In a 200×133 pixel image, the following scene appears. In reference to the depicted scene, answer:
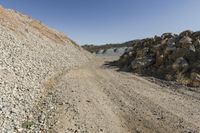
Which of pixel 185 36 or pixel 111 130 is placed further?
pixel 185 36

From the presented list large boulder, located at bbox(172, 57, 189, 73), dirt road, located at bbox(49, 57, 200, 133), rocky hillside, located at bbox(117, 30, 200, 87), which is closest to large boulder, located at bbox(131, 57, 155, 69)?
rocky hillside, located at bbox(117, 30, 200, 87)

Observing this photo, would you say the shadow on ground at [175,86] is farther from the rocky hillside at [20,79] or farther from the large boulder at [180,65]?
the rocky hillside at [20,79]

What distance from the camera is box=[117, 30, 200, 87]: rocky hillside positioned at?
36094mm

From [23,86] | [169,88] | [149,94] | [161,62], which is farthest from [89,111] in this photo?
[161,62]

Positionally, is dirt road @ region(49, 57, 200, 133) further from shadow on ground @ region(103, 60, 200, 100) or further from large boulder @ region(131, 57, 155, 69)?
large boulder @ region(131, 57, 155, 69)

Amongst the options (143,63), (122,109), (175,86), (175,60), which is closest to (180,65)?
(175,60)

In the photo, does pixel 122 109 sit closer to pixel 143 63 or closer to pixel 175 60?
pixel 175 60

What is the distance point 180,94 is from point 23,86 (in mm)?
14546

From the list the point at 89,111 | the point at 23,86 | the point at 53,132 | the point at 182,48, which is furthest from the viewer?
the point at 182,48

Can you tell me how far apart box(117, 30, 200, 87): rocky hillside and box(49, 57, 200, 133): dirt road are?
21.0 feet

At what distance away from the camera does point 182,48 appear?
4241 cm

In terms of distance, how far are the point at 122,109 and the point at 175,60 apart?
22.1m

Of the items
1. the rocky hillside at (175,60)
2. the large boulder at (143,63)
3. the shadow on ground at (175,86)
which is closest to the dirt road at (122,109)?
the shadow on ground at (175,86)

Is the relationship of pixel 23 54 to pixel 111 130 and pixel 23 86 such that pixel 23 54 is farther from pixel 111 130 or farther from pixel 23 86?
pixel 111 130
